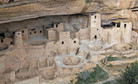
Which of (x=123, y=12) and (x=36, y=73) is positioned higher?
(x=123, y=12)

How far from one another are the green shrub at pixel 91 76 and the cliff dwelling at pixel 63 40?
0.90 ft

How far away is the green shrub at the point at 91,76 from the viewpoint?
13375mm

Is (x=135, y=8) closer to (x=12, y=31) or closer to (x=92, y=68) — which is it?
(x=92, y=68)

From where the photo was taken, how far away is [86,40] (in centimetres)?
1709

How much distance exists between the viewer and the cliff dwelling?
44.6ft

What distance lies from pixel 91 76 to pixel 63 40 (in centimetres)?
357

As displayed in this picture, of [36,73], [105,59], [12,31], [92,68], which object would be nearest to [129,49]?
[105,59]

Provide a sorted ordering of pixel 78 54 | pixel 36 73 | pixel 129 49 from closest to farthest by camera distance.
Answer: pixel 36 73, pixel 78 54, pixel 129 49

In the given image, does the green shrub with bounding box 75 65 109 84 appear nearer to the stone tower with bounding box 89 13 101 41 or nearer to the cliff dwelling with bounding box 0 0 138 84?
the cliff dwelling with bounding box 0 0 138 84

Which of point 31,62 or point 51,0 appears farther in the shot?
point 31,62

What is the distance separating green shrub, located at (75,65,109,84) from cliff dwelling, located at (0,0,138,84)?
0.90 ft

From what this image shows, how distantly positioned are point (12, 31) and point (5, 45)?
5.30ft

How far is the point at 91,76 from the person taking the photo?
541 inches

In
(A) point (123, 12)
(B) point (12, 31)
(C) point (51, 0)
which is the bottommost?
(B) point (12, 31)
